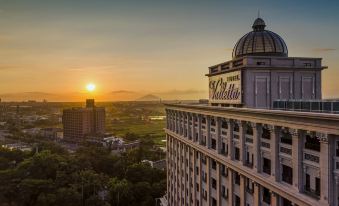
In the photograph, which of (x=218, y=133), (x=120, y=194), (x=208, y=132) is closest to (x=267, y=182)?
(x=218, y=133)

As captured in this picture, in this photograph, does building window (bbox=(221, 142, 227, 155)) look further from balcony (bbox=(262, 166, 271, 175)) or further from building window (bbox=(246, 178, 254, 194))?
balcony (bbox=(262, 166, 271, 175))

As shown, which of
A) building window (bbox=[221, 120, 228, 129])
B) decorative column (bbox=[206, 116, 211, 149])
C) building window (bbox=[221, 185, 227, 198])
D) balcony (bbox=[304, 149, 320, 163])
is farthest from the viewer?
decorative column (bbox=[206, 116, 211, 149])

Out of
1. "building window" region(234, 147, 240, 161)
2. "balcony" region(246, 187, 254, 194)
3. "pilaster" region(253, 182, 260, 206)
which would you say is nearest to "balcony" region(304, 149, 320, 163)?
"pilaster" region(253, 182, 260, 206)

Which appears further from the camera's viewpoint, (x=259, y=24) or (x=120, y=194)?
(x=120, y=194)

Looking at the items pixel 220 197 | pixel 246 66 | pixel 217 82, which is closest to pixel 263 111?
pixel 246 66

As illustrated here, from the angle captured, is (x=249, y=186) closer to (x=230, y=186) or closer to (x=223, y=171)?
(x=230, y=186)

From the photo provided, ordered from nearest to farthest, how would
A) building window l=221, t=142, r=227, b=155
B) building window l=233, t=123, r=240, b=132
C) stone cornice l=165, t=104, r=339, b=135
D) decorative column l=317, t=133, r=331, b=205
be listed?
stone cornice l=165, t=104, r=339, b=135
decorative column l=317, t=133, r=331, b=205
building window l=233, t=123, r=240, b=132
building window l=221, t=142, r=227, b=155

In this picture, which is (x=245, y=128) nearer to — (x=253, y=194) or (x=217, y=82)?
(x=253, y=194)
